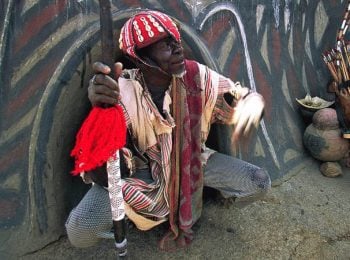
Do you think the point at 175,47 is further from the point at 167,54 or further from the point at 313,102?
the point at 313,102

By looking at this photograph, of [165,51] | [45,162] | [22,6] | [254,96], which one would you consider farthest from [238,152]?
[22,6]

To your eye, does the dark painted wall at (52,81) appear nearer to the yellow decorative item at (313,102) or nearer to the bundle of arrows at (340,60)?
the yellow decorative item at (313,102)

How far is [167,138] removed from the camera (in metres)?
2.55

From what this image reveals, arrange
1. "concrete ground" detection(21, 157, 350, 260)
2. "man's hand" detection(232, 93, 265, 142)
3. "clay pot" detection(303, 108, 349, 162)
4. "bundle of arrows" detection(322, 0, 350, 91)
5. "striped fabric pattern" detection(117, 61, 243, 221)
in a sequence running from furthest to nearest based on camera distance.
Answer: "bundle of arrows" detection(322, 0, 350, 91) → "clay pot" detection(303, 108, 349, 162) → "man's hand" detection(232, 93, 265, 142) → "concrete ground" detection(21, 157, 350, 260) → "striped fabric pattern" detection(117, 61, 243, 221)

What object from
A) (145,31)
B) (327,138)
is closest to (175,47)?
(145,31)

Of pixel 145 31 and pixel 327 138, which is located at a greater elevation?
pixel 145 31

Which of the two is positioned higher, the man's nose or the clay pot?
the man's nose

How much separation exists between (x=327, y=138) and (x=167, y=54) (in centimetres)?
189

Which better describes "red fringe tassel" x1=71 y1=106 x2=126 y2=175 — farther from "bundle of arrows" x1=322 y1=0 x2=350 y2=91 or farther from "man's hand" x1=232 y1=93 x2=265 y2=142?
"bundle of arrows" x1=322 y1=0 x2=350 y2=91

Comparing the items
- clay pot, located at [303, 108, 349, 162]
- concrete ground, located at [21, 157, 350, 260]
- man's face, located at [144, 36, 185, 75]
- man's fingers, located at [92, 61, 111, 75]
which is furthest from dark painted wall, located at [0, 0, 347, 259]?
man's fingers, located at [92, 61, 111, 75]

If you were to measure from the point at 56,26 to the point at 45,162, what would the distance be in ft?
2.52

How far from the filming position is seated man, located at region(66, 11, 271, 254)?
233 centimetres

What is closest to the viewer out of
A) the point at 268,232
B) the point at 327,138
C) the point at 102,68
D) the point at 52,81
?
the point at 102,68

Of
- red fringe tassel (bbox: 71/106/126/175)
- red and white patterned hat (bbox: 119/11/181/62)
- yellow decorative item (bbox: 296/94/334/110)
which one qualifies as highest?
red and white patterned hat (bbox: 119/11/181/62)
